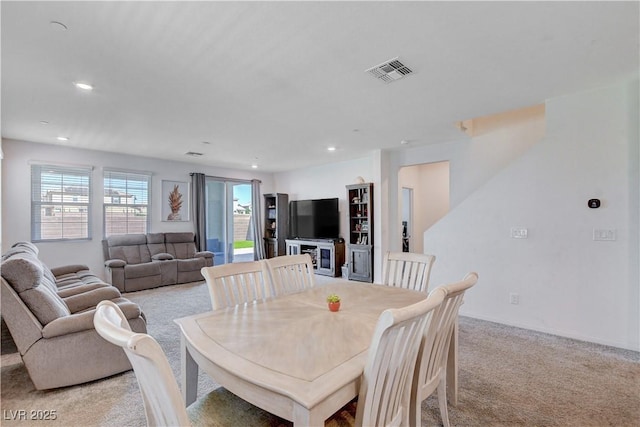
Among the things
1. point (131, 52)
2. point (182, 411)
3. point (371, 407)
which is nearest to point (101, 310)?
point (182, 411)

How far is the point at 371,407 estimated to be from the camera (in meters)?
1.05

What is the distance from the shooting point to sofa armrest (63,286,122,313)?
9.06ft

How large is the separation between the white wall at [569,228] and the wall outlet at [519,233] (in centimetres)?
4

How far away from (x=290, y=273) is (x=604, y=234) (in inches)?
127

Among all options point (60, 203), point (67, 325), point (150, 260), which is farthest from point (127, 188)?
point (67, 325)

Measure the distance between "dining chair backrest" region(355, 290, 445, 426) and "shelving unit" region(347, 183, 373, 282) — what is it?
464cm

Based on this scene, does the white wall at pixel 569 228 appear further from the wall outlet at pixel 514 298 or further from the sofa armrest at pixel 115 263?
the sofa armrest at pixel 115 263

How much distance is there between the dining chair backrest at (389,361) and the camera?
0.99m

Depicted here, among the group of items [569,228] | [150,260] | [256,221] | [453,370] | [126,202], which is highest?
[126,202]

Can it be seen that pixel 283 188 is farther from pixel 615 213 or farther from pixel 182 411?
pixel 182 411

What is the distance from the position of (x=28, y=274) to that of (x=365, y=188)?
4.98m

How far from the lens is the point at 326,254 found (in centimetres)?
677

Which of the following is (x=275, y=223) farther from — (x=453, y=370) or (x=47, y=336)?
(x=453, y=370)

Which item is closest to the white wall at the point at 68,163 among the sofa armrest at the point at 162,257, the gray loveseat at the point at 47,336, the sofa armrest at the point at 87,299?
the sofa armrest at the point at 162,257
